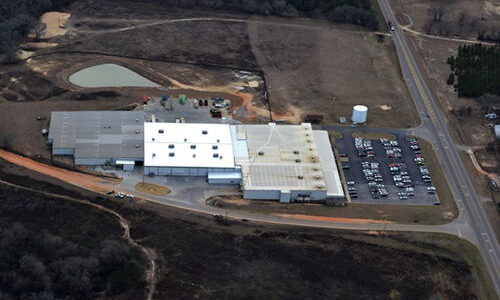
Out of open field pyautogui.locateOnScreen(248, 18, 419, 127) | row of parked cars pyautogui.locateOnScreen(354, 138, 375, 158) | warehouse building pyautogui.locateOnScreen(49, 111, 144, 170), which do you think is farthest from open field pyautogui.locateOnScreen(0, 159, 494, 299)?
open field pyautogui.locateOnScreen(248, 18, 419, 127)

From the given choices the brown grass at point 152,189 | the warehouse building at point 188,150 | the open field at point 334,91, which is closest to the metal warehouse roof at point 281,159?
the warehouse building at point 188,150

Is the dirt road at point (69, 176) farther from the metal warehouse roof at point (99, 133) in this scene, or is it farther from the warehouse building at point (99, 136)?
the metal warehouse roof at point (99, 133)

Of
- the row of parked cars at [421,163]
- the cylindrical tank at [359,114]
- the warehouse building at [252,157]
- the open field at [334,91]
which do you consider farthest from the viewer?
the open field at [334,91]

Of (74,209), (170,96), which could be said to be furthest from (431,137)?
(74,209)

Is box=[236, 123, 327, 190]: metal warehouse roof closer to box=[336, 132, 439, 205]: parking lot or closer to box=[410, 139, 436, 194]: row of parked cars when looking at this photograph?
box=[336, 132, 439, 205]: parking lot

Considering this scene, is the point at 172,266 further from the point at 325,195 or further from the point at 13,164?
the point at 13,164
